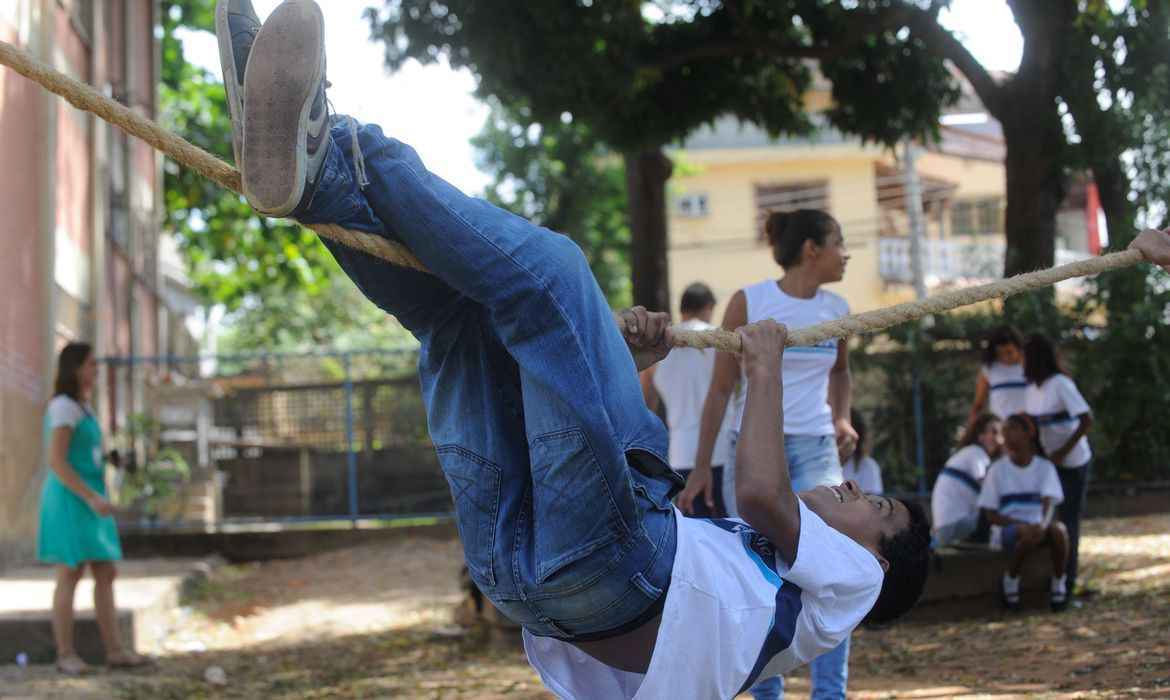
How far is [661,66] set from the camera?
12.2 m

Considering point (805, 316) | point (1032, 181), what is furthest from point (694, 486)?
point (1032, 181)

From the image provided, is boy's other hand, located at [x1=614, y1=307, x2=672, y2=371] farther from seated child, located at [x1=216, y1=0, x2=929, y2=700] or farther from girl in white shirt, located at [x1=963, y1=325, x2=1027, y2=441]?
girl in white shirt, located at [x1=963, y1=325, x2=1027, y2=441]

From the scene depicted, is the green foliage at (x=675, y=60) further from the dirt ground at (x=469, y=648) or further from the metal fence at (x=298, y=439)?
the dirt ground at (x=469, y=648)

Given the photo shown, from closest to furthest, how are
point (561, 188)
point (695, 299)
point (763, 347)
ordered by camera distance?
point (763, 347) → point (695, 299) → point (561, 188)

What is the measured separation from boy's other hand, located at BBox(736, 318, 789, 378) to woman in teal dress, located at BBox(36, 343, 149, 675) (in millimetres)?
4356

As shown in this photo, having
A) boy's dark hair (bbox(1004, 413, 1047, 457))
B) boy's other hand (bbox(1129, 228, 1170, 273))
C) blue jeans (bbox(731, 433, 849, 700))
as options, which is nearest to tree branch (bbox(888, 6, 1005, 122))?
boy's dark hair (bbox(1004, 413, 1047, 457))

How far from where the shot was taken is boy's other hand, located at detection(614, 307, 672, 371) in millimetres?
3473

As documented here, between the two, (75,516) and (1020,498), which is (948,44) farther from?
(75,516)

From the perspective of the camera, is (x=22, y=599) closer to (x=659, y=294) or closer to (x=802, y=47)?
(x=659, y=294)

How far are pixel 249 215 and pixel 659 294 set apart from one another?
30.2 ft

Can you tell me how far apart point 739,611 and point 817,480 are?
1.78 m

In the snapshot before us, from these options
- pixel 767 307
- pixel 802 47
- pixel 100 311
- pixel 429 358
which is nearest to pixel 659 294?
pixel 802 47

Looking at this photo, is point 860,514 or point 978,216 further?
point 978,216

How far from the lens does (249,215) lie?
20.1 m
